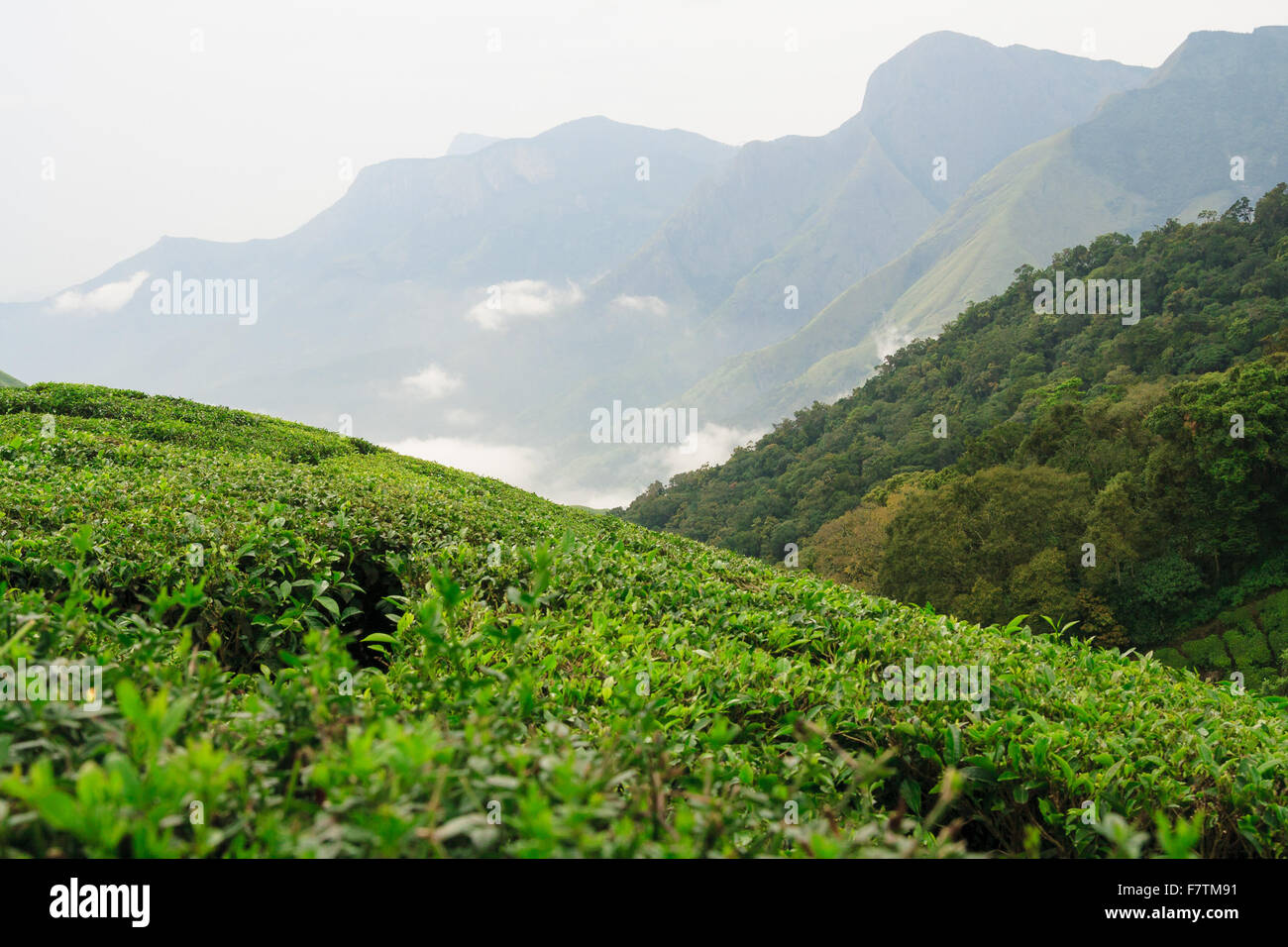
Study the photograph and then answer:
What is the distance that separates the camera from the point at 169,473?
5.34 metres

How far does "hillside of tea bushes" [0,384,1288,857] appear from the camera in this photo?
3.55 ft

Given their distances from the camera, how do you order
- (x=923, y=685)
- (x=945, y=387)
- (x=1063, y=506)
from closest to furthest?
1. (x=923, y=685)
2. (x=1063, y=506)
3. (x=945, y=387)

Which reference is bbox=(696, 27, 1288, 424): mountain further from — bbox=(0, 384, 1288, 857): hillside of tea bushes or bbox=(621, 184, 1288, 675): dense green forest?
bbox=(0, 384, 1288, 857): hillside of tea bushes

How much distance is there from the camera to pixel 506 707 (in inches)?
68.4

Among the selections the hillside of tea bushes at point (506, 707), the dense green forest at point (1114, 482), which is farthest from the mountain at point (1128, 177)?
the hillside of tea bushes at point (506, 707)

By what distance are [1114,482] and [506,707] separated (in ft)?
97.4

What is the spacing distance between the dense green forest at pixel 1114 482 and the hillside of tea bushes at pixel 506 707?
29.5 ft

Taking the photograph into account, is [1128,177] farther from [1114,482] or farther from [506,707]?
[506,707]

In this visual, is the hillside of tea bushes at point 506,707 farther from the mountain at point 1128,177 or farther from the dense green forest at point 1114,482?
the mountain at point 1128,177

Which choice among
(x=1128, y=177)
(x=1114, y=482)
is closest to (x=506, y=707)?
(x=1114, y=482)

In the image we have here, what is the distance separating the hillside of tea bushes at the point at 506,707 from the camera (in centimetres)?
108
